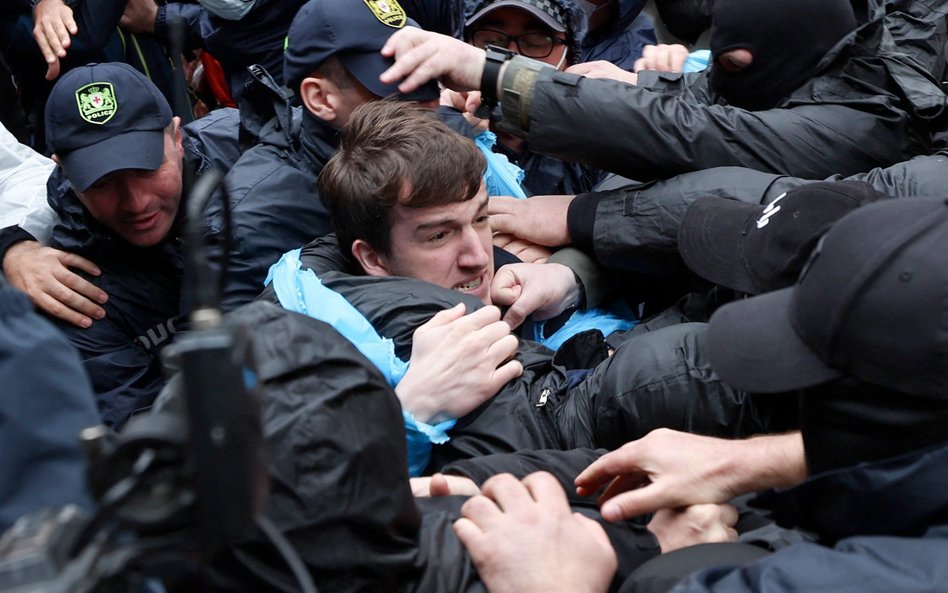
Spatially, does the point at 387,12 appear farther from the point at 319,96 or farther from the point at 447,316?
the point at 447,316

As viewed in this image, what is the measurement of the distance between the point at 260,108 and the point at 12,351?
2392 millimetres

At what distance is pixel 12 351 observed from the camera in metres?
1.27

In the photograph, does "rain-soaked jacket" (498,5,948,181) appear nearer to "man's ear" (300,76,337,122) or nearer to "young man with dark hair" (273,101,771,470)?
"young man with dark hair" (273,101,771,470)

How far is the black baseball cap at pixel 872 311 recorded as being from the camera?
1475 millimetres

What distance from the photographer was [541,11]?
3791mm

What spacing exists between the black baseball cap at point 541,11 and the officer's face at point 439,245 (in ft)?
4.12

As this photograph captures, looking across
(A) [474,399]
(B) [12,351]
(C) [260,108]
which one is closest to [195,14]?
(C) [260,108]

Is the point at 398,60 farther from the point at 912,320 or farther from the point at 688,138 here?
the point at 912,320

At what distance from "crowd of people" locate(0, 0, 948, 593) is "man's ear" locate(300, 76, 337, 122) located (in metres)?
0.01

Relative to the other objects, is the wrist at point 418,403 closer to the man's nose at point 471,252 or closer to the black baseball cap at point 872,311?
the man's nose at point 471,252

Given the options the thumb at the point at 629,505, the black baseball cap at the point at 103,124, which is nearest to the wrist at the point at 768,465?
the thumb at the point at 629,505

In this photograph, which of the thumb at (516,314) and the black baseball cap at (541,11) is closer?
the thumb at (516,314)

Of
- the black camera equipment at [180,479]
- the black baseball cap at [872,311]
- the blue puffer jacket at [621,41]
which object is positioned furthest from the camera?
the blue puffer jacket at [621,41]

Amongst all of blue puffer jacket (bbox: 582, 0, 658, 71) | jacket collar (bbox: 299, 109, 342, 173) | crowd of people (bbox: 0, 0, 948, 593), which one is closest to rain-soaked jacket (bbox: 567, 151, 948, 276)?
crowd of people (bbox: 0, 0, 948, 593)
